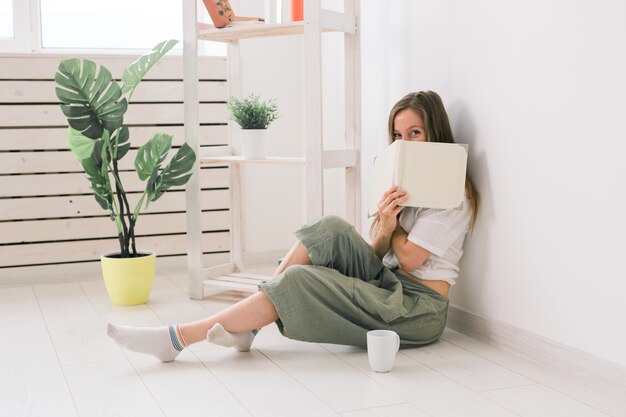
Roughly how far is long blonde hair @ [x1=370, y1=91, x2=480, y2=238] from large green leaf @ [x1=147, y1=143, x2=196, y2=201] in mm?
855

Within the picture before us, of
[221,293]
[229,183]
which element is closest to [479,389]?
[221,293]

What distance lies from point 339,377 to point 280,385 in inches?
5.9

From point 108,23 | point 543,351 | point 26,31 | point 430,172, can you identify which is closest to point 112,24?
point 108,23

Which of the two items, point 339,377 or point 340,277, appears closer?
point 339,377

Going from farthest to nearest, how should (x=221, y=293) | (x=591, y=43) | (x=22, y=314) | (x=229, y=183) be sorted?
(x=229, y=183), (x=221, y=293), (x=22, y=314), (x=591, y=43)

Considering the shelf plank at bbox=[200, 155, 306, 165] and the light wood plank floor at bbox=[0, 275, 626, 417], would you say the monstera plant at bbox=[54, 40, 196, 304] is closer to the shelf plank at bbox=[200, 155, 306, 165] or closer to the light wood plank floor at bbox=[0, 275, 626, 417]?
the shelf plank at bbox=[200, 155, 306, 165]

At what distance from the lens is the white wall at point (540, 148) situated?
5.63 ft

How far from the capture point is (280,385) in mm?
1853

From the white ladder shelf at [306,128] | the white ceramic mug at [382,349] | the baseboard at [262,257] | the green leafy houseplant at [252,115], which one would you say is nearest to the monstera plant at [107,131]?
the white ladder shelf at [306,128]

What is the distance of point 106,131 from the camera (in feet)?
8.75

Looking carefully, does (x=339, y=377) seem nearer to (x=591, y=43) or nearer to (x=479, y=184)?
(x=479, y=184)

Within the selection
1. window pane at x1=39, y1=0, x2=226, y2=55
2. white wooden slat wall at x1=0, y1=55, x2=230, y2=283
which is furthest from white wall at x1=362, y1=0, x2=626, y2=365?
window pane at x1=39, y1=0, x2=226, y2=55

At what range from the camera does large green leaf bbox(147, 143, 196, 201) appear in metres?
2.71

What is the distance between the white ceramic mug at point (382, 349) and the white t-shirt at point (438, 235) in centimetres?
31
